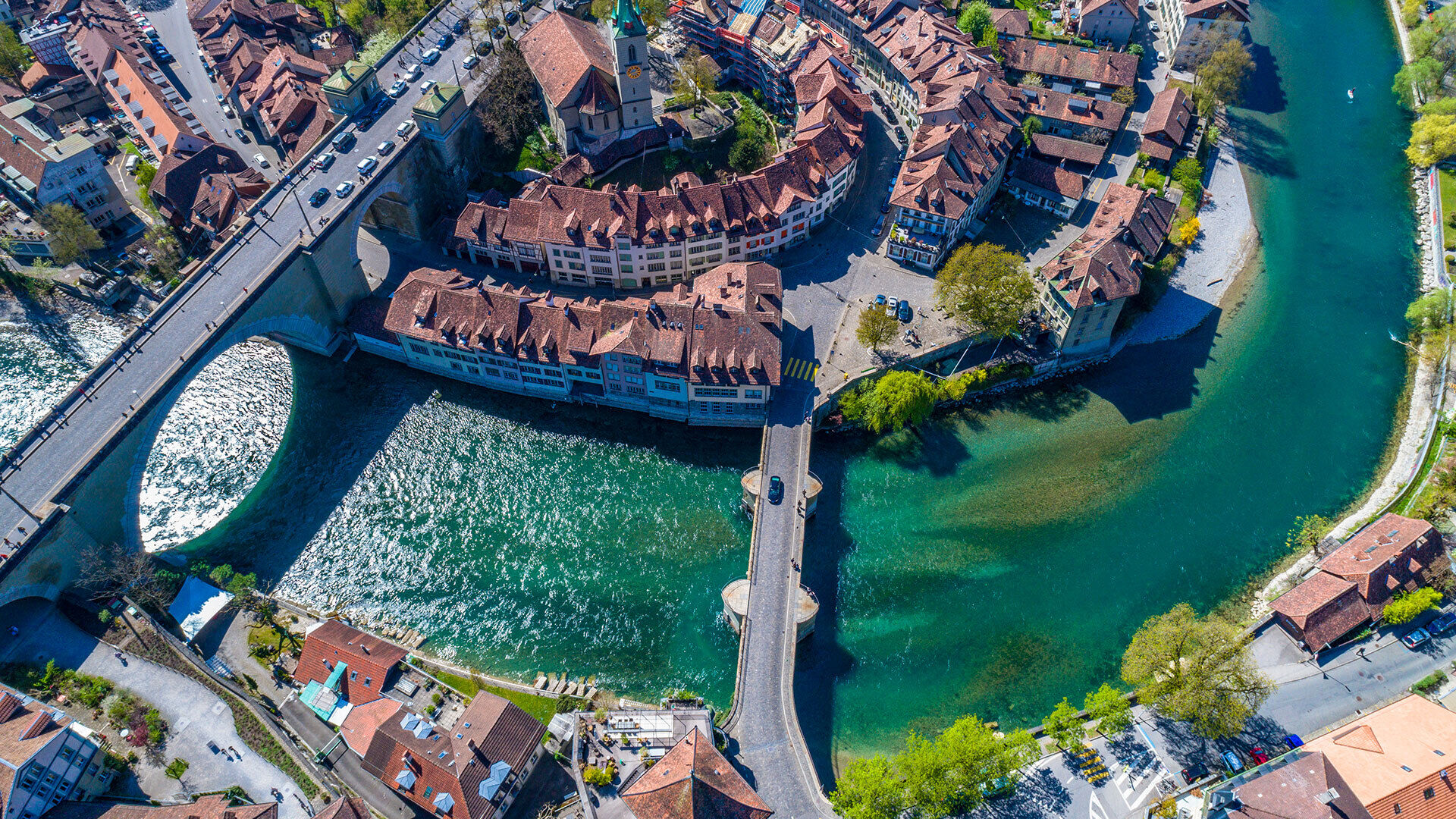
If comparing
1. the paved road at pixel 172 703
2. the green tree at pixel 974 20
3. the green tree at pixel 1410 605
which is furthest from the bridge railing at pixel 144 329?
the green tree at pixel 1410 605

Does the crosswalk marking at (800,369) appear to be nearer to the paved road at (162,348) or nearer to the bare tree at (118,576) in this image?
the paved road at (162,348)

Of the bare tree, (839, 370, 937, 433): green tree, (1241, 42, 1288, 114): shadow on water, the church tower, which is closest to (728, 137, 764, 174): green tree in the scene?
the church tower

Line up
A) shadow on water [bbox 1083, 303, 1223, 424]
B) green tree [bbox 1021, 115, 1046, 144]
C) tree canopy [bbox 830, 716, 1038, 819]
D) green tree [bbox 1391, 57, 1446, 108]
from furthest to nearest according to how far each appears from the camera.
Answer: green tree [bbox 1391, 57, 1446, 108], green tree [bbox 1021, 115, 1046, 144], shadow on water [bbox 1083, 303, 1223, 424], tree canopy [bbox 830, 716, 1038, 819]

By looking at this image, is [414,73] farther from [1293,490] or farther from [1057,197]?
[1293,490]

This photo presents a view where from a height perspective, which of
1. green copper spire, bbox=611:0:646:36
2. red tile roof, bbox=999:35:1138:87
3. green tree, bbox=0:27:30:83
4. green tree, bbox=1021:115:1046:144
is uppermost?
green copper spire, bbox=611:0:646:36

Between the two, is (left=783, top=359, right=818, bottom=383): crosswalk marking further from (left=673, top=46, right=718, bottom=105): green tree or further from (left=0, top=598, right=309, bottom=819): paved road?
(left=0, top=598, right=309, bottom=819): paved road

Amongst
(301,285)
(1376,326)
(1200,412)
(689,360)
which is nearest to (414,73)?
(301,285)

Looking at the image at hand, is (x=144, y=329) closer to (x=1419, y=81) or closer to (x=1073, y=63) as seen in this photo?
(x=1073, y=63)
